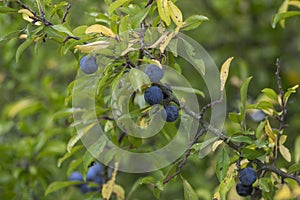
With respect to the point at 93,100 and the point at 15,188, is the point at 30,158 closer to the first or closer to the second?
the point at 15,188

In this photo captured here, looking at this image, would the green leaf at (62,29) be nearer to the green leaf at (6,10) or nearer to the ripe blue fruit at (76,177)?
the green leaf at (6,10)

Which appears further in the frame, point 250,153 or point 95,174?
point 95,174

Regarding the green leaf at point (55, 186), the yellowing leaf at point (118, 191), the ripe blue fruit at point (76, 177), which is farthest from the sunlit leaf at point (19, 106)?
the yellowing leaf at point (118, 191)

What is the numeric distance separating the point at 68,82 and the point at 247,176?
1445 millimetres

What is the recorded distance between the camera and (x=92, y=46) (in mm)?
1213

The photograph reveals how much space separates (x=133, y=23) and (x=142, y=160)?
0.49 m

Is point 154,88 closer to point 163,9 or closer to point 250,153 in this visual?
point 163,9

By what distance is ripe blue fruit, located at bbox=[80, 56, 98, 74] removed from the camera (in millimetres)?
1291

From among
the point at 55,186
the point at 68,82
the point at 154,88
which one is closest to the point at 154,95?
the point at 154,88

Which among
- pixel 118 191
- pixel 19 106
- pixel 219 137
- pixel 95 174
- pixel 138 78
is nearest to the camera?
pixel 138 78

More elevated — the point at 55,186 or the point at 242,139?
the point at 242,139

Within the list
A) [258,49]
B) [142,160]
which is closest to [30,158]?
[142,160]

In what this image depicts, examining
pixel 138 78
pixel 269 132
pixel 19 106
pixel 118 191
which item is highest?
pixel 138 78

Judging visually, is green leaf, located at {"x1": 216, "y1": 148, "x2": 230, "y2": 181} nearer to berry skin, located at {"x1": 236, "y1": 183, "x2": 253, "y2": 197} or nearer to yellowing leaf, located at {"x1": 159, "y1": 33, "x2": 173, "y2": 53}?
berry skin, located at {"x1": 236, "y1": 183, "x2": 253, "y2": 197}
